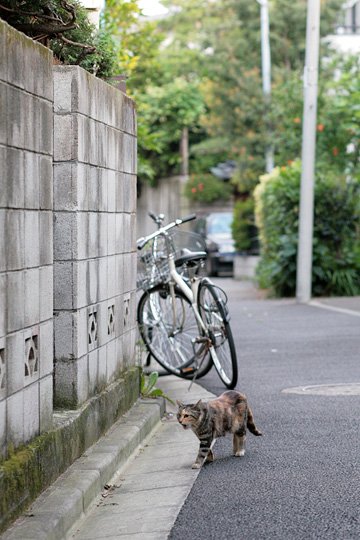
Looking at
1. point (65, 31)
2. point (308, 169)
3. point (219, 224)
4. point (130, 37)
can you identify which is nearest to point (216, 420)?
point (65, 31)

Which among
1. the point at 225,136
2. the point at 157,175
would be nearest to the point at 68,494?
the point at 225,136

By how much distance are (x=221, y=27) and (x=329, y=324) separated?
24.9 m

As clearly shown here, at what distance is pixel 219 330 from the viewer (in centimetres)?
943

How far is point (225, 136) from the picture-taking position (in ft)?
120

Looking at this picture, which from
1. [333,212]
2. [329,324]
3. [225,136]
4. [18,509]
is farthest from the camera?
[225,136]

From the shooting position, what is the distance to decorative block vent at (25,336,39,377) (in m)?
5.30

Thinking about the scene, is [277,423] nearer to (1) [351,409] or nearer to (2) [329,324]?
(1) [351,409]

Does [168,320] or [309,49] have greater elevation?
[309,49]

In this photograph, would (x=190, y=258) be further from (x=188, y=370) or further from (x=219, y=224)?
(x=219, y=224)

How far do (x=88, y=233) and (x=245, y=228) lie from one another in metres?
24.5

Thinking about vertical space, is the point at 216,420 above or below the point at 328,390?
above

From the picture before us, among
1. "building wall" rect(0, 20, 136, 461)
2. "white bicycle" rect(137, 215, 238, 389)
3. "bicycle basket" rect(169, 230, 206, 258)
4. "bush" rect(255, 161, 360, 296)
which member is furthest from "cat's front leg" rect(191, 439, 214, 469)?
"bush" rect(255, 161, 360, 296)

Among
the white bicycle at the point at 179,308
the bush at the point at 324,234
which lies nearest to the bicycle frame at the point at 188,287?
the white bicycle at the point at 179,308

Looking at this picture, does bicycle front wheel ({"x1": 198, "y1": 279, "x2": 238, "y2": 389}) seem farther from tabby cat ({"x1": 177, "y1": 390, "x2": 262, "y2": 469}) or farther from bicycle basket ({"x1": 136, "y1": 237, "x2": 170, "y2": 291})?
tabby cat ({"x1": 177, "y1": 390, "x2": 262, "y2": 469})
